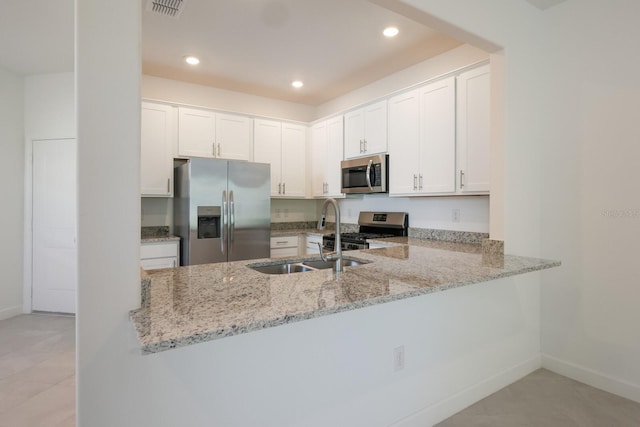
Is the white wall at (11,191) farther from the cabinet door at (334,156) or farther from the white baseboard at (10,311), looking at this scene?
the cabinet door at (334,156)

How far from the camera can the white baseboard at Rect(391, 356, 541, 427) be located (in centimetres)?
195

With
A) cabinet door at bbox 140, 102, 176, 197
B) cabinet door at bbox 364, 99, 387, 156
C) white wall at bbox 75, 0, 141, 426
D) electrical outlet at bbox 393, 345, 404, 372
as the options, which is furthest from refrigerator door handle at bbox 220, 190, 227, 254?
white wall at bbox 75, 0, 141, 426

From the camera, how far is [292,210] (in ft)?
16.5

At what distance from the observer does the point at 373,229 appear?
13.5 feet

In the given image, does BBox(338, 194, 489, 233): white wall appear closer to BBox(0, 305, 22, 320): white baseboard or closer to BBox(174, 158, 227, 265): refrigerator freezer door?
BBox(174, 158, 227, 265): refrigerator freezer door

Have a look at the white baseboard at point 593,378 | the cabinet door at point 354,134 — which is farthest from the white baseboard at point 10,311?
the white baseboard at point 593,378

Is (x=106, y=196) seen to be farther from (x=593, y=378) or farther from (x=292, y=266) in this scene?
(x=593, y=378)

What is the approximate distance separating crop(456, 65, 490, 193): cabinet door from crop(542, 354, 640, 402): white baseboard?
1.41 metres

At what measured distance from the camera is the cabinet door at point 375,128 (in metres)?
3.59

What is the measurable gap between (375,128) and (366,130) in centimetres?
14

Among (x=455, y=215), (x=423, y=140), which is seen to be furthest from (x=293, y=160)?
(x=455, y=215)

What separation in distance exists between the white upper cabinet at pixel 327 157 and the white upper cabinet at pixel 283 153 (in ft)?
0.54

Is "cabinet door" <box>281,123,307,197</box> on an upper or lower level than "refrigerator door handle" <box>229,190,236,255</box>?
upper

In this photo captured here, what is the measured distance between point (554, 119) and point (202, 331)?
2867 mm
